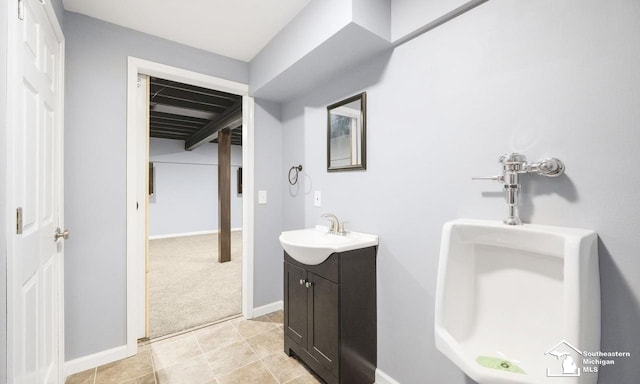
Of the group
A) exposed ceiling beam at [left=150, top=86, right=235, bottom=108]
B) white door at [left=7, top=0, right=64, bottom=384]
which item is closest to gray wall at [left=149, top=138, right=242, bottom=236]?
exposed ceiling beam at [left=150, top=86, right=235, bottom=108]

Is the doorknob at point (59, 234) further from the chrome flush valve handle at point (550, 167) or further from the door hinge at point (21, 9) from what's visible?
the chrome flush valve handle at point (550, 167)

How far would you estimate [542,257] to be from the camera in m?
1.02

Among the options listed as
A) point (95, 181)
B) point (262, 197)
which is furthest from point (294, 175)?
point (95, 181)

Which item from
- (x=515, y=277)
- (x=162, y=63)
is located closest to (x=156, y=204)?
(x=162, y=63)

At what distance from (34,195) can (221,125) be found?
10.8 ft

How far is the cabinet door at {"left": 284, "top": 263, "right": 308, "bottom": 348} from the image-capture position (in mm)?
1801

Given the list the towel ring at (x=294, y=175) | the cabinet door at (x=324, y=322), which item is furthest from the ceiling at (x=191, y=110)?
the cabinet door at (x=324, y=322)

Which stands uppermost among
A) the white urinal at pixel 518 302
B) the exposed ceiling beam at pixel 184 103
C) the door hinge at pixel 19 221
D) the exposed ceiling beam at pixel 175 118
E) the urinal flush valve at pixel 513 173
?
the exposed ceiling beam at pixel 175 118

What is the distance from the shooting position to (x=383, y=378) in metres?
1.68

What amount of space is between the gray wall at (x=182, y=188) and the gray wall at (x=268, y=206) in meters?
5.04

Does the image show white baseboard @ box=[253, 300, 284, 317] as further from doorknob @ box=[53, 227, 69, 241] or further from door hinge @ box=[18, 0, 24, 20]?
door hinge @ box=[18, 0, 24, 20]

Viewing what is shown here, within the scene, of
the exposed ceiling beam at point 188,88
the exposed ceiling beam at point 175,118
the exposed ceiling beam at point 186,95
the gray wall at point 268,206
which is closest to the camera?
the gray wall at point 268,206

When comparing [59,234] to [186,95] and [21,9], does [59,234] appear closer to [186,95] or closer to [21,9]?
[21,9]

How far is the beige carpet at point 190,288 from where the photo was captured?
8.27ft
